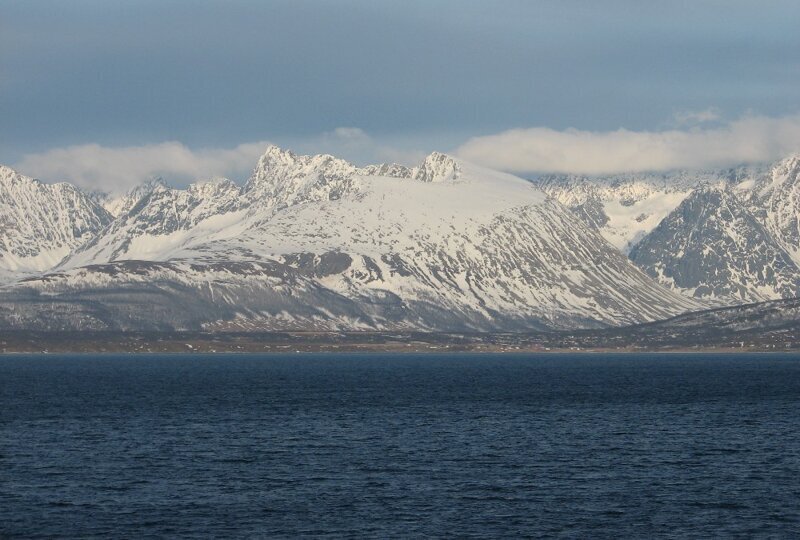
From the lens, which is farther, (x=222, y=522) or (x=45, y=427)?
(x=45, y=427)

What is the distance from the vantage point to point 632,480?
447 feet

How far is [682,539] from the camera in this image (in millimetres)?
106062

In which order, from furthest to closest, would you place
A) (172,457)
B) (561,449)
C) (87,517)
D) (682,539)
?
(561,449) < (172,457) < (87,517) < (682,539)

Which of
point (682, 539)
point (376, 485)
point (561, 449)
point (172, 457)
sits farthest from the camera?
point (561, 449)

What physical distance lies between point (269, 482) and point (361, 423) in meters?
66.0

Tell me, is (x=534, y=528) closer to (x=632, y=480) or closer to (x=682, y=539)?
(x=682, y=539)

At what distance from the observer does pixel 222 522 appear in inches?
4417

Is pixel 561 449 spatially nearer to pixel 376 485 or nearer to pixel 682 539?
pixel 376 485

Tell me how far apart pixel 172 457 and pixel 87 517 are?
38.8m

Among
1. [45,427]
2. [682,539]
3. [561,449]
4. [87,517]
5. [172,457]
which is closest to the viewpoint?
[682,539]

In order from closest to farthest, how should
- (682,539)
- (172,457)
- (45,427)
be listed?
(682,539)
(172,457)
(45,427)

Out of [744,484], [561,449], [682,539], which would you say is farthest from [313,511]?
[561,449]

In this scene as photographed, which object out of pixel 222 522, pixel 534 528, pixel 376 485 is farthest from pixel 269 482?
pixel 534 528

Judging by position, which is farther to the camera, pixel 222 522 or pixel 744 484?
pixel 744 484
